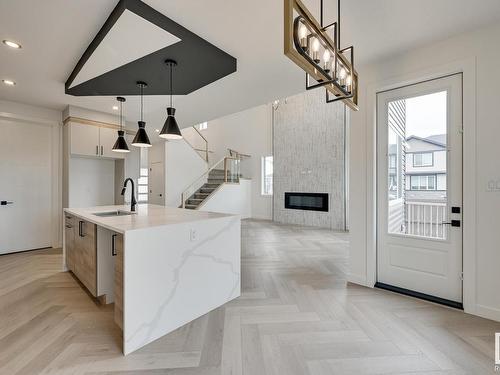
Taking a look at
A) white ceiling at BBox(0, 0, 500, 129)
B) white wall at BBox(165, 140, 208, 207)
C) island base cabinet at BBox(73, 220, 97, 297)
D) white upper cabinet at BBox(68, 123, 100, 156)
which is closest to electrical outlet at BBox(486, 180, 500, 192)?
white ceiling at BBox(0, 0, 500, 129)

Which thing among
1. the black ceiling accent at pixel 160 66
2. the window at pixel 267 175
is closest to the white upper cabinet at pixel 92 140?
the black ceiling accent at pixel 160 66

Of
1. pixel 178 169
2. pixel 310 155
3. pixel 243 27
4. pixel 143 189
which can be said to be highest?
pixel 243 27

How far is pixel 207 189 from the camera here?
8.52 meters

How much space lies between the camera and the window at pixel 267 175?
9000 mm

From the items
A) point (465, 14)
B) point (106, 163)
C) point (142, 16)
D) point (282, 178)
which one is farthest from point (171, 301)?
point (282, 178)

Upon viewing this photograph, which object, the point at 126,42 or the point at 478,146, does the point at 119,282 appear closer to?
the point at 126,42

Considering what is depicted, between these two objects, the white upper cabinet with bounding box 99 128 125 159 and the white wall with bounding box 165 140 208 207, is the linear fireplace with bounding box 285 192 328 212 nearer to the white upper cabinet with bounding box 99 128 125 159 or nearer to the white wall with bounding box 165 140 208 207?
the white wall with bounding box 165 140 208 207

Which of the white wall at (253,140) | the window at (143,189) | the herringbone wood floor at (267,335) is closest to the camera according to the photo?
the herringbone wood floor at (267,335)

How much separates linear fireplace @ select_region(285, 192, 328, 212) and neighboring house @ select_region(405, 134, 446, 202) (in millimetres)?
4401

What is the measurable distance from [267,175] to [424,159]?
6.45 metres

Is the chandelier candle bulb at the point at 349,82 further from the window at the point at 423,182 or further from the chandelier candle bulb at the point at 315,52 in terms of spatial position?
the window at the point at 423,182

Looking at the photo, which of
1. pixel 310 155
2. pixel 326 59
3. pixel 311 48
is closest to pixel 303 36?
pixel 311 48

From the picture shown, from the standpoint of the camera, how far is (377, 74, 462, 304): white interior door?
257 cm

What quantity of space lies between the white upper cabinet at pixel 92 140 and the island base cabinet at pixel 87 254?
219cm
